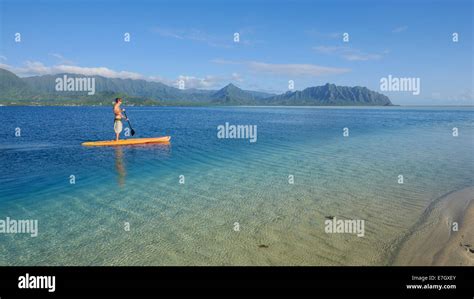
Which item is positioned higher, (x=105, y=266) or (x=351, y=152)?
(x=351, y=152)

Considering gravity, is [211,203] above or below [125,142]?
below

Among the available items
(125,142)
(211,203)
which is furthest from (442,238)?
(125,142)

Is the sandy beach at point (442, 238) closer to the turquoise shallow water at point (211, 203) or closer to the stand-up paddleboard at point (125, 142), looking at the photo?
the turquoise shallow water at point (211, 203)

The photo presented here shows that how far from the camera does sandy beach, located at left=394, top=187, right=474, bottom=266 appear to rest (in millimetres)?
9570

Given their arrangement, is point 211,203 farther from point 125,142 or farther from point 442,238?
point 125,142

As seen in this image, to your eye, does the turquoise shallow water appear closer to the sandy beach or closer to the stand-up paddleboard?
the sandy beach

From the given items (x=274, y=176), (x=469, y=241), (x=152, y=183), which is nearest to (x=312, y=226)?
(x=469, y=241)

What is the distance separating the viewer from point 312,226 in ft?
41.0

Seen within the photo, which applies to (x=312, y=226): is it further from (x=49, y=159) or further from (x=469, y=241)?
(x=49, y=159)

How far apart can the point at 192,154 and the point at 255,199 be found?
14146mm

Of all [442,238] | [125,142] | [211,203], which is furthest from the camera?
[125,142]

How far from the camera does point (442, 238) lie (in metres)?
11.2

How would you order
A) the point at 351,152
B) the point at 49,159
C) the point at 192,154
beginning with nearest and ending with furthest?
the point at 49,159, the point at 192,154, the point at 351,152

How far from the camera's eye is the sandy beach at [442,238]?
9.57 m
